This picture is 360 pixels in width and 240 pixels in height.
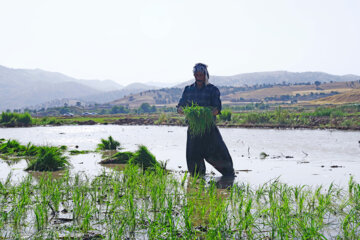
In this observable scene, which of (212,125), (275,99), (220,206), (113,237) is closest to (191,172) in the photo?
(212,125)

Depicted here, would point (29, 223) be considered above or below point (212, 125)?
below

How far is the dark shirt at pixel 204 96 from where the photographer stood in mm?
Answer: 8477

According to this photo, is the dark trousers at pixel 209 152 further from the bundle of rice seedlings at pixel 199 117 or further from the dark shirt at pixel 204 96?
the dark shirt at pixel 204 96

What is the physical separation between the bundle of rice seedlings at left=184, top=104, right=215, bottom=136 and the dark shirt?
0.40 metres

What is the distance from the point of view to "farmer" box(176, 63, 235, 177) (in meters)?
8.38

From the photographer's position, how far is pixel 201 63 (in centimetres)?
857

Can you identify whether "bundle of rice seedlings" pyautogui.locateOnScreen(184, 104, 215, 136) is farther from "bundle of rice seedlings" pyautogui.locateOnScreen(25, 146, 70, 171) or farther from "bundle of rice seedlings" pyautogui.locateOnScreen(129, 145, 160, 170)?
"bundle of rice seedlings" pyautogui.locateOnScreen(25, 146, 70, 171)

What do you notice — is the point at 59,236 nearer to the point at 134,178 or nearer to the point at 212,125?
the point at 134,178

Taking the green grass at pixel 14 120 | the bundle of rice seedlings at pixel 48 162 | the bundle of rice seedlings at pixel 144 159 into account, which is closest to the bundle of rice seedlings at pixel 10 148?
the bundle of rice seedlings at pixel 48 162

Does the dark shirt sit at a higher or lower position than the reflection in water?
higher

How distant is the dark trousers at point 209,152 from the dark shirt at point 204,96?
1.81ft

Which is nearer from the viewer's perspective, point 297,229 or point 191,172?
point 297,229

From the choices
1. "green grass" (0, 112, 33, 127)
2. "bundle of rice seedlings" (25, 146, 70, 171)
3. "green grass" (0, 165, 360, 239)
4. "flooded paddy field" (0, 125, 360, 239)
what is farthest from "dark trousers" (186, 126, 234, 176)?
"green grass" (0, 112, 33, 127)

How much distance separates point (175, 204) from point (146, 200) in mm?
489
